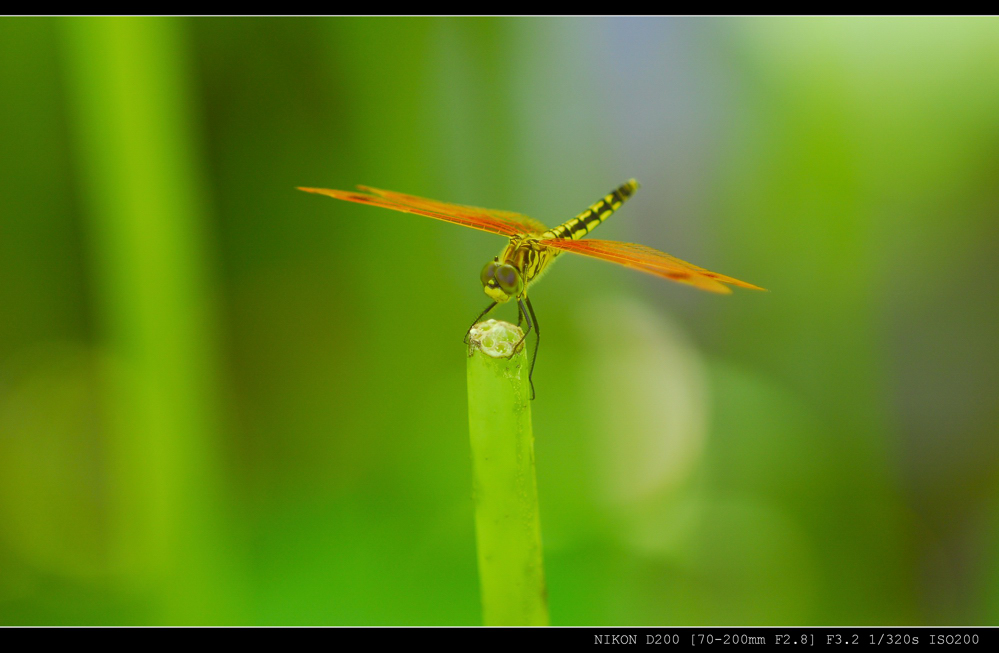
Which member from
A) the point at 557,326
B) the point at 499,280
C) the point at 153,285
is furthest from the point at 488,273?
the point at 557,326

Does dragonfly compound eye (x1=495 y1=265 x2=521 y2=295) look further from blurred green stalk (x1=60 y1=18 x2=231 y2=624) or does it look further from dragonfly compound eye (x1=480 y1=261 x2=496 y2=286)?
blurred green stalk (x1=60 y1=18 x2=231 y2=624)

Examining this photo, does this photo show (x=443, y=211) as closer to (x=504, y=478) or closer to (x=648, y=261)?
(x=648, y=261)

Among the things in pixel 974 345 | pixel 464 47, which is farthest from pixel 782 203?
pixel 464 47

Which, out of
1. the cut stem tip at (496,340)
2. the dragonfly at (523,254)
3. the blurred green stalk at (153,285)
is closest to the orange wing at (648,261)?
the dragonfly at (523,254)

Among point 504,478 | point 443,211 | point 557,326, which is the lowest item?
point 557,326

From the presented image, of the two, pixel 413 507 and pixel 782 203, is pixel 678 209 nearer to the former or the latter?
pixel 782 203

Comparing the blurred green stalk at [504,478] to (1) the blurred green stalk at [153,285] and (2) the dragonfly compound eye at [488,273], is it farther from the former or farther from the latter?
(1) the blurred green stalk at [153,285]
